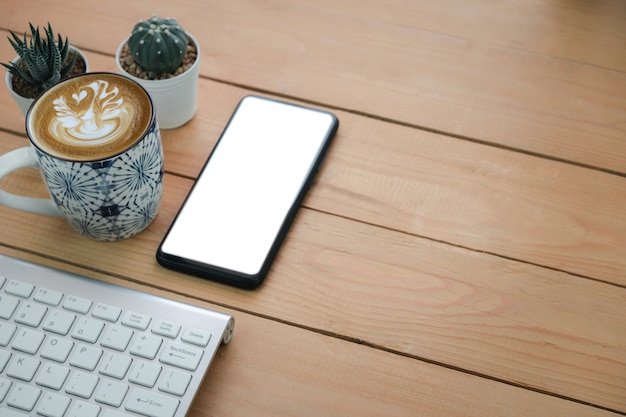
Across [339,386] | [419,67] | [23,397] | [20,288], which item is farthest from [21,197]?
[419,67]

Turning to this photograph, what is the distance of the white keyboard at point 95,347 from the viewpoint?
1.92 feet

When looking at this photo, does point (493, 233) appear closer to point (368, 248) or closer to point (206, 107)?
point (368, 248)

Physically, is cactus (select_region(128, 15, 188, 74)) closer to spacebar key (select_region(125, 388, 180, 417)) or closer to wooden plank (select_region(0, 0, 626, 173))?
wooden plank (select_region(0, 0, 626, 173))

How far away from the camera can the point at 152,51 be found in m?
0.75

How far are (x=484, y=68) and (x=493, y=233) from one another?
0.24m

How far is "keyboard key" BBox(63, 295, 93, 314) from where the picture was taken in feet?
2.08

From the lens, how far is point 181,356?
607 millimetres

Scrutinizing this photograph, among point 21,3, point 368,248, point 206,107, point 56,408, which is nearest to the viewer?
point 56,408

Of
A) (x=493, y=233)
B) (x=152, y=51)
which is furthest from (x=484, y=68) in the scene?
(x=152, y=51)

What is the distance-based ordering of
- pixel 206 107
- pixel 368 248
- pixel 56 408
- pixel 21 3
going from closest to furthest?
pixel 56 408 < pixel 368 248 < pixel 206 107 < pixel 21 3

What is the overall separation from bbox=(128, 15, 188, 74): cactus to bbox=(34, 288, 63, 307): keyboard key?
252 mm

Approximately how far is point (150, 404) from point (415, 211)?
319 mm

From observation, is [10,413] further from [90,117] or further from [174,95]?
[174,95]

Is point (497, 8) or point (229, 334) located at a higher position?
point (497, 8)
